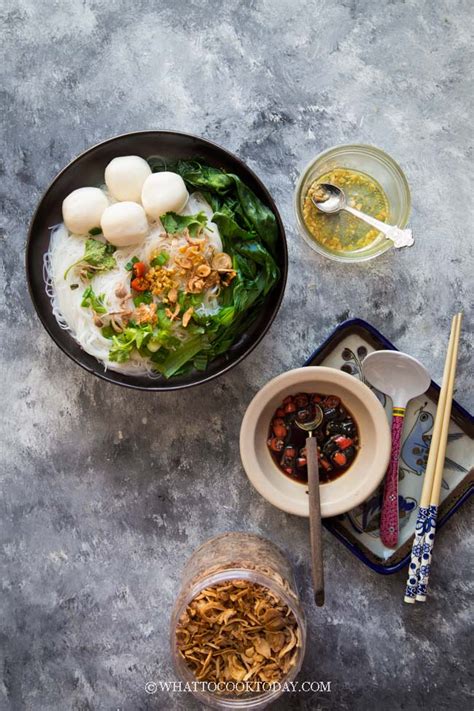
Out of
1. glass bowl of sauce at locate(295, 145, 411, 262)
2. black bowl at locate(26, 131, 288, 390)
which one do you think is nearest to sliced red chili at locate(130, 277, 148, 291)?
black bowl at locate(26, 131, 288, 390)

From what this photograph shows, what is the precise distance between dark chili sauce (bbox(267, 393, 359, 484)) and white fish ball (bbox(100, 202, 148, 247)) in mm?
806

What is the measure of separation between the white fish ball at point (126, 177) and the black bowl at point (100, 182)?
7 centimetres

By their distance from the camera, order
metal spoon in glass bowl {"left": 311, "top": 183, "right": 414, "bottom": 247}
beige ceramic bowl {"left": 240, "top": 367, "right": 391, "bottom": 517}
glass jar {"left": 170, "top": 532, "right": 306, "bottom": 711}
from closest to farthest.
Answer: glass jar {"left": 170, "top": 532, "right": 306, "bottom": 711} < beige ceramic bowl {"left": 240, "top": 367, "right": 391, "bottom": 517} < metal spoon in glass bowl {"left": 311, "top": 183, "right": 414, "bottom": 247}

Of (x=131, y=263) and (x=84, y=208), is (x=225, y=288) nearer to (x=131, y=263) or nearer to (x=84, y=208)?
(x=131, y=263)

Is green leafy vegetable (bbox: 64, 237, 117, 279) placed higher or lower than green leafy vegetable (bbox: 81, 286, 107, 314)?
higher

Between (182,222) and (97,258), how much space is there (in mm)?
324

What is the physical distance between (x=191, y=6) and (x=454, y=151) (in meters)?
1.16

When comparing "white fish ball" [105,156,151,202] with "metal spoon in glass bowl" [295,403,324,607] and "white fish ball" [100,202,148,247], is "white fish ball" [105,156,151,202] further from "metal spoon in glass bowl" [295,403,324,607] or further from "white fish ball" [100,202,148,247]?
"metal spoon in glass bowl" [295,403,324,607]

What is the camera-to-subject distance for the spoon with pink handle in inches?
94.3

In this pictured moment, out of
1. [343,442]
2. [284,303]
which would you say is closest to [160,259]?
[284,303]

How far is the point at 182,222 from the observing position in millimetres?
2311

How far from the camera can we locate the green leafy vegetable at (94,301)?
2316 millimetres

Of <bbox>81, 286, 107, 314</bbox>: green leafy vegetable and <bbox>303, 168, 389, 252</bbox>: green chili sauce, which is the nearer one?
<bbox>81, 286, 107, 314</bbox>: green leafy vegetable

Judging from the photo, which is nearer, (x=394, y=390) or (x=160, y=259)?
(x=160, y=259)
